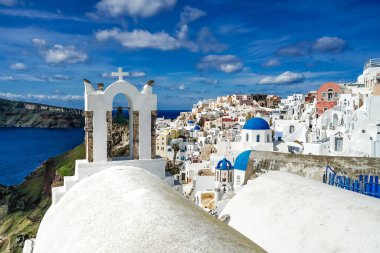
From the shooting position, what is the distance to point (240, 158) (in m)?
28.5

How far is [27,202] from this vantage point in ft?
134

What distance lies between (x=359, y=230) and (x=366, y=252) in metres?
0.52

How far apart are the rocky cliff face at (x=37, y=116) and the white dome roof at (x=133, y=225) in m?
178

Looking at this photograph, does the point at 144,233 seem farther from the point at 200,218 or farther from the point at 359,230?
the point at 359,230

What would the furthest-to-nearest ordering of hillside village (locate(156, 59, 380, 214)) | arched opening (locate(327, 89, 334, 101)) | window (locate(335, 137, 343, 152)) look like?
arched opening (locate(327, 89, 334, 101)) < window (locate(335, 137, 343, 152)) < hillside village (locate(156, 59, 380, 214))

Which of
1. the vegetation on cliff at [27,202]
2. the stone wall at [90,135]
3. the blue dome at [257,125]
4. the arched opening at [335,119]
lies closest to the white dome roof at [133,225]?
the stone wall at [90,135]

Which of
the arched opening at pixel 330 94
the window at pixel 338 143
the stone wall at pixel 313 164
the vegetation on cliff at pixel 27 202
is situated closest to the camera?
the stone wall at pixel 313 164

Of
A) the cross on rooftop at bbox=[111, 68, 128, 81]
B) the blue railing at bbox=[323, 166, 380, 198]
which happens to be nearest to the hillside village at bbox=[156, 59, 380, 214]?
the blue railing at bbox=[323, 166, 380, 198]

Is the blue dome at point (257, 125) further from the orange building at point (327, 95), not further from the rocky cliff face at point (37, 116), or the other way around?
the rocky cliff face at point (37, 116)

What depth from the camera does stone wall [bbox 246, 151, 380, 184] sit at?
39.8 ft

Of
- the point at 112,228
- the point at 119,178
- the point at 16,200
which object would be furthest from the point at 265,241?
the point at 16,200

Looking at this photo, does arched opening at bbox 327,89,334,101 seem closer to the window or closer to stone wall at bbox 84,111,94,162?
the window

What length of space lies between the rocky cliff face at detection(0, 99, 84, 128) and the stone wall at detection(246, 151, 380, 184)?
172m

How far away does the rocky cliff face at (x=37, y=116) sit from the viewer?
17800 centimetres
